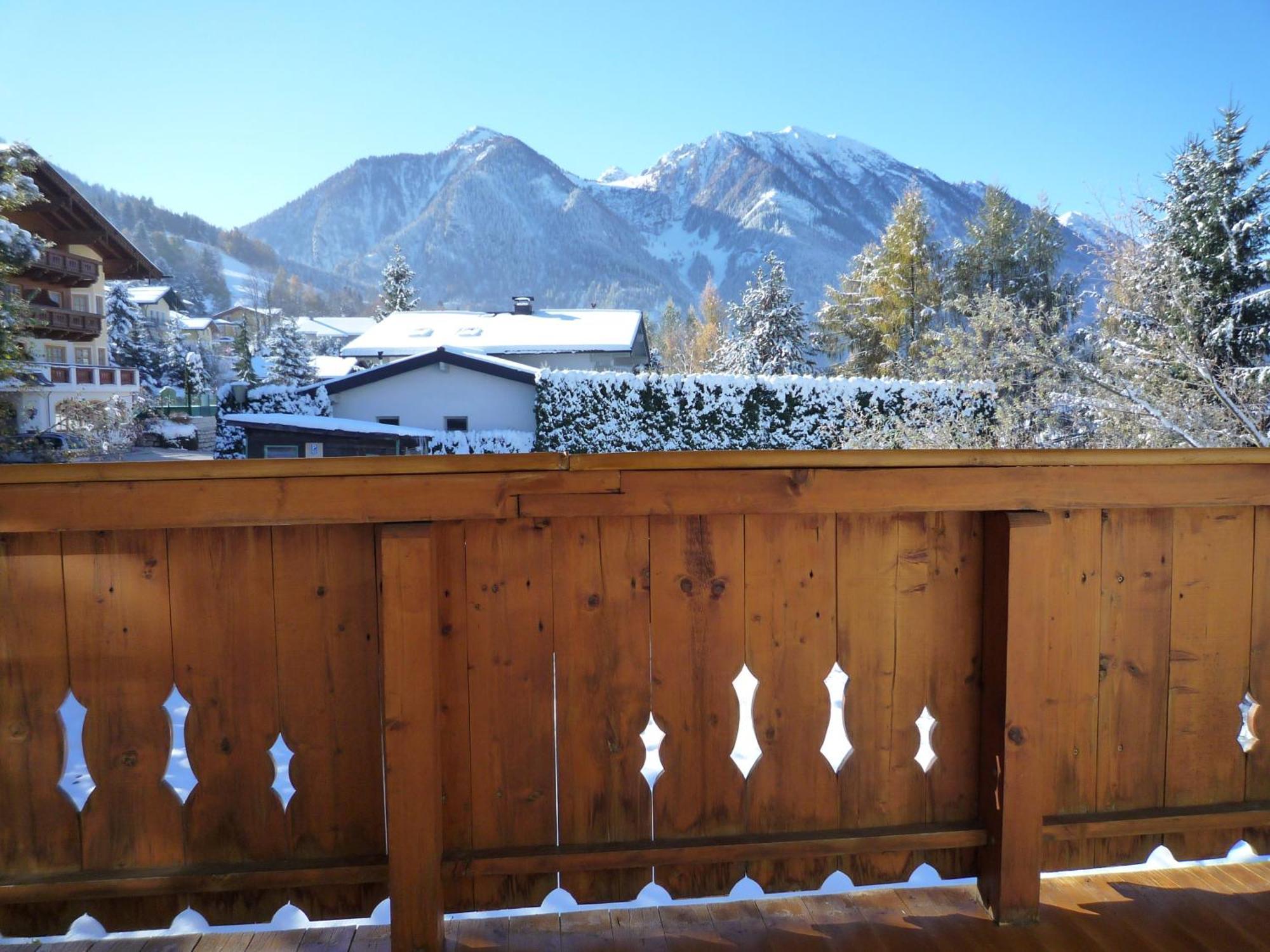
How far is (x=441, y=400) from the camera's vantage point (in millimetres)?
11727

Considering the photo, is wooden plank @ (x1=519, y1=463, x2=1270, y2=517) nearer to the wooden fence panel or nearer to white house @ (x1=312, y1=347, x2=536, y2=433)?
the wooden fence panel

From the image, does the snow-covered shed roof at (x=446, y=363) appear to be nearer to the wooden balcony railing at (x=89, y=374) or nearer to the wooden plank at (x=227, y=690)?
the wooden balcony railing at (x=89, y=374)

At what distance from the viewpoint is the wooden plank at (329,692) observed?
1.15m

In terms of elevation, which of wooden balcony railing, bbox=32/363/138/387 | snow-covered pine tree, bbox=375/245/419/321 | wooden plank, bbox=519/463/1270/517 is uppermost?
snow-covered pine tree, bbox=375/245/419/321

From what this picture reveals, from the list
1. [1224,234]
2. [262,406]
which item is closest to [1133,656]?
[1224,234]

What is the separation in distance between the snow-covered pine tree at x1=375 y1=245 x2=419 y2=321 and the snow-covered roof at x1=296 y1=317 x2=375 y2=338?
0.44 m

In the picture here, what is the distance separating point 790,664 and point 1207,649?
0.68 m

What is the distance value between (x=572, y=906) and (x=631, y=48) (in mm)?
13212

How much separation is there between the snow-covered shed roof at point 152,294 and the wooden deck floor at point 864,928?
12435 mm

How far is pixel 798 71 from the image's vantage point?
15.2 metres

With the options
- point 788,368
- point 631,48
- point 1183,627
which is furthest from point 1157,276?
point 788,368

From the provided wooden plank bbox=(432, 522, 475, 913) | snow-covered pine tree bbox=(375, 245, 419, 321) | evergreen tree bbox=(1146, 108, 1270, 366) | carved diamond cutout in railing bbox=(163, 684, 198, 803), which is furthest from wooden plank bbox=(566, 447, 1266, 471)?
snow-covered pine tree bbox=(375, 245, 419, 321)

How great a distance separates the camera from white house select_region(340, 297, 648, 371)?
480 inches

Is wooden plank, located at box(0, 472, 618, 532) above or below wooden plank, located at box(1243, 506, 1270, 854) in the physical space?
above
